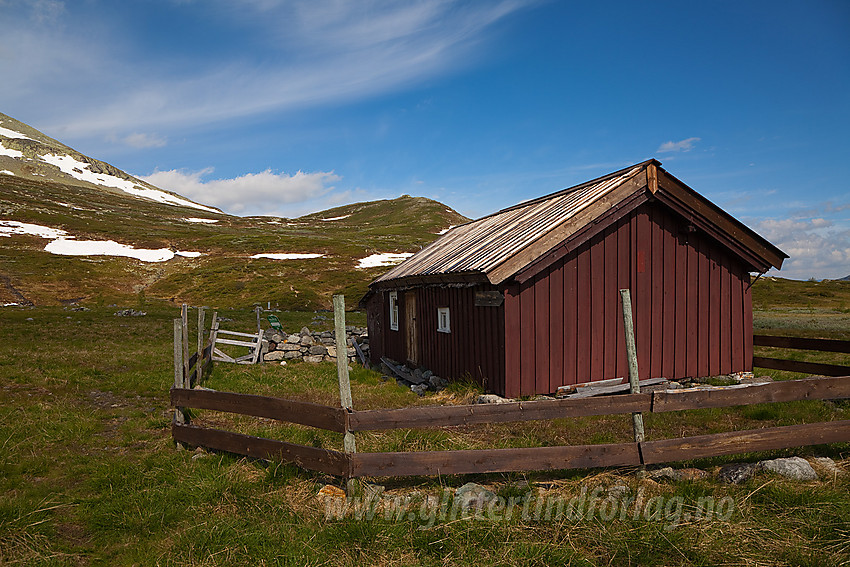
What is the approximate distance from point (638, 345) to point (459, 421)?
7247 mm

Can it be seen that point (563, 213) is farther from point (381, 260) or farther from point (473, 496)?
point (381, 260)

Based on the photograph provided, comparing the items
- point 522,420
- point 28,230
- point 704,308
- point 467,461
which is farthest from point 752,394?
point 28,230

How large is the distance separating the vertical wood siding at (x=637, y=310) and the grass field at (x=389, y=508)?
7.26 feet

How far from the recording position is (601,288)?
11305 millimetres

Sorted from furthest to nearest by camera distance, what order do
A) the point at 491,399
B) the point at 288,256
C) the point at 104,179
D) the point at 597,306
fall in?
the point at 104,179, the point at 288,256, the point at 597,306, the point at 491,399

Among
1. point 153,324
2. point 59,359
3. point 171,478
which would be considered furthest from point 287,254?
point 171,478

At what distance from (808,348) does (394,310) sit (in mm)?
11150

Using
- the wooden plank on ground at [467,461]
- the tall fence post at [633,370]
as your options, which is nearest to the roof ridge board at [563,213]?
the tall fence post at [633,370]

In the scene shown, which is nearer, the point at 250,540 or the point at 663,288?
the point at 250,540

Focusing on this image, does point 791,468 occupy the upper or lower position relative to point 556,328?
lower

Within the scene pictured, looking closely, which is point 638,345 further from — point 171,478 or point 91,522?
point 91,522

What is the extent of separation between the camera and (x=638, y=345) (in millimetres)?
11516

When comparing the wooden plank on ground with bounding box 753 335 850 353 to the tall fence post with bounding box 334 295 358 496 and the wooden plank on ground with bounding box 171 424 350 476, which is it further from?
the wooden plank on ground with bounding box 171 424 350 476

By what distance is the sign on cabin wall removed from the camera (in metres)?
10.5
